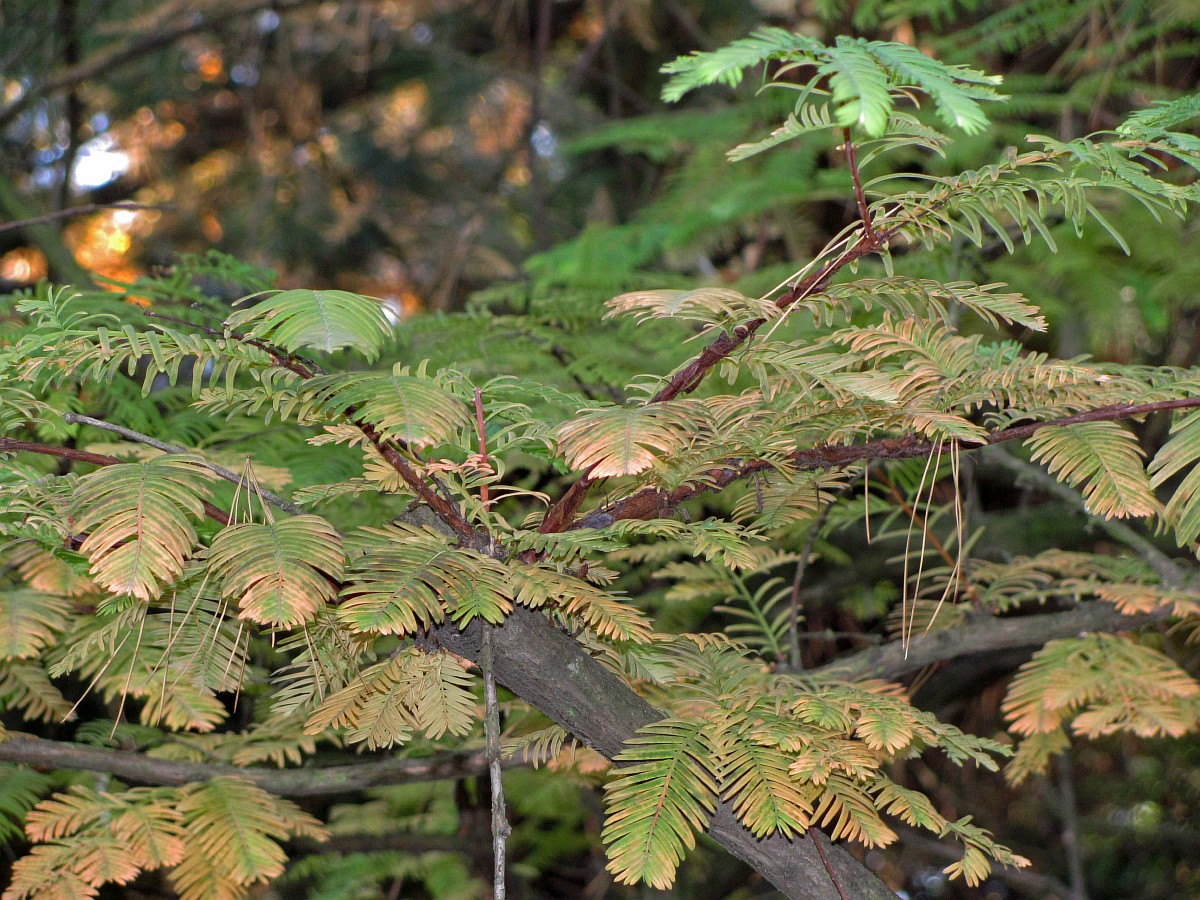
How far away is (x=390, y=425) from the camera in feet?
1.90

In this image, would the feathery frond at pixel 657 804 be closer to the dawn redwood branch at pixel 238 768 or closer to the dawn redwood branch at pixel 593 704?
the dawn redwood branch at pixel 593 704

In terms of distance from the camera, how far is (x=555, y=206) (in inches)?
149

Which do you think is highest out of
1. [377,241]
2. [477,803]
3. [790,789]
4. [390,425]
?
[390,425]

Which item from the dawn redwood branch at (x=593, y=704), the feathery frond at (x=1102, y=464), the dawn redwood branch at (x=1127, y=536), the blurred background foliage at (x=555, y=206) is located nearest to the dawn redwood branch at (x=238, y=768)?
the blurred background foliage at (x=555, y=206)

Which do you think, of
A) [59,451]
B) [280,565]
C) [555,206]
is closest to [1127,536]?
[280,565]

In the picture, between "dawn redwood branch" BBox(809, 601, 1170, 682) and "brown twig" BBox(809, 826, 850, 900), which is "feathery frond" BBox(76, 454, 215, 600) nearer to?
"brown twig" BBox(809, 826, 850, 900)

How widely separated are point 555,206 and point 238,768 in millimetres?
2973

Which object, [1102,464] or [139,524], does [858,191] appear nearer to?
[1102,464]

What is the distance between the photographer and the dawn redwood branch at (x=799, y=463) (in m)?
0.76

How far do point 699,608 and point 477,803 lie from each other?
2.02 feet

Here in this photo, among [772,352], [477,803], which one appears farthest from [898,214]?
[477,803]

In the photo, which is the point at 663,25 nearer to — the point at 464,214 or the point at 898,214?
the point at 464,214

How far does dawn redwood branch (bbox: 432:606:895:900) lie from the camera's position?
2.58 ft

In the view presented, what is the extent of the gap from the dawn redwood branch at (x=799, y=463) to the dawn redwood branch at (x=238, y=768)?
0.44 m
